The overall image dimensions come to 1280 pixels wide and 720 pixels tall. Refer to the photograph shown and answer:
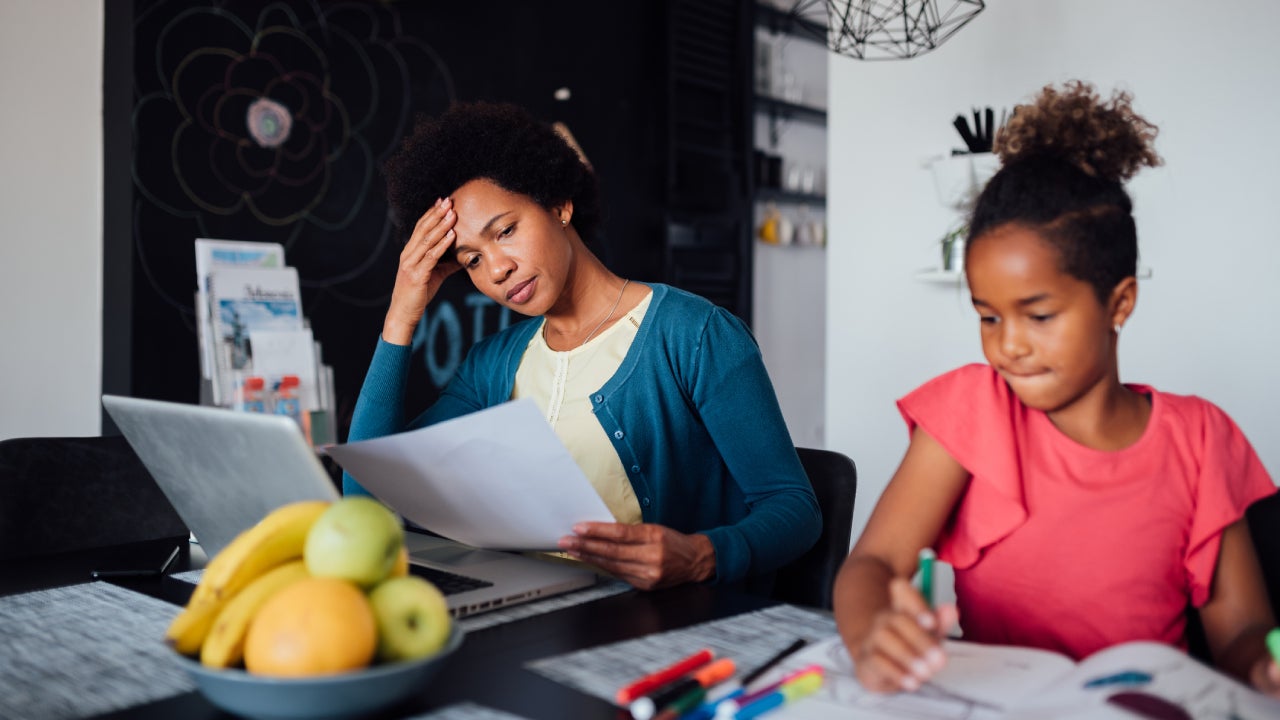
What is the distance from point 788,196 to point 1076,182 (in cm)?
404

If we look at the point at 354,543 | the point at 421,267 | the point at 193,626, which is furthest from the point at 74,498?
the point at 354,543

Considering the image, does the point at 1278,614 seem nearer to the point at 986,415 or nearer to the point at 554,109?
the point at 986,415

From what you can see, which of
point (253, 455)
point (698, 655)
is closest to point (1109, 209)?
point (698, 655)

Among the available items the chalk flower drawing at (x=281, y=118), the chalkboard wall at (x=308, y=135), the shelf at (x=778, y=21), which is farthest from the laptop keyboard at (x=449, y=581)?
the shelf at (x=778, y=21)

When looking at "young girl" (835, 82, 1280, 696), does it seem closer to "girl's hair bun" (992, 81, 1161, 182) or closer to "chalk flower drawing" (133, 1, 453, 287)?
"girl's hair bun" (992, 81, 1161, 182)

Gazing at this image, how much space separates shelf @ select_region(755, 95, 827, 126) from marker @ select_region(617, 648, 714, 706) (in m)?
4.29

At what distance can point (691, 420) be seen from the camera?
152 cm

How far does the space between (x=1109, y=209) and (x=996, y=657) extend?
18.7 inches

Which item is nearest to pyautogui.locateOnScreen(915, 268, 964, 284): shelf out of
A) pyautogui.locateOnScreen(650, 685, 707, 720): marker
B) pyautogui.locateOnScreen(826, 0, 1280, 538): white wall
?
pyautogui.locateOnScreen(826, 0, 1280, 538): white wall

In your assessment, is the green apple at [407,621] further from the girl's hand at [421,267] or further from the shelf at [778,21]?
the shelf at [778,21]

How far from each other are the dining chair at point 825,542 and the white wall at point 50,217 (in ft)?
6.92

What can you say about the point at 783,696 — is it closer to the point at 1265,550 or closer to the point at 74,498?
the point at 1265,550

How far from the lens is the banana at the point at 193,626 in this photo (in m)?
0.74

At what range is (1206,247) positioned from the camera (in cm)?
240
